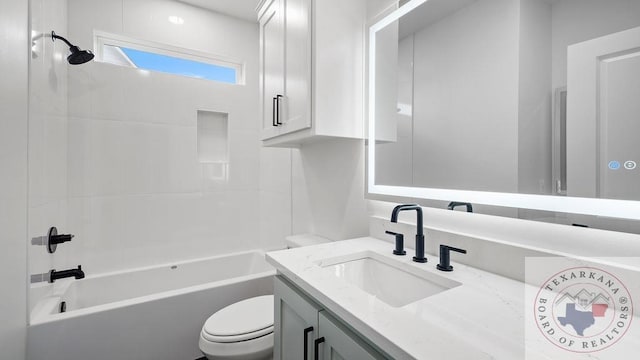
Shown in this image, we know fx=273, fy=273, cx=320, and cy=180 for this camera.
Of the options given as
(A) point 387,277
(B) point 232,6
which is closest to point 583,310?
(A) point 387,277

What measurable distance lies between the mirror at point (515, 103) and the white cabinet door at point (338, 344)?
2.23 feet

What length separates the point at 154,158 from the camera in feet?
7.32

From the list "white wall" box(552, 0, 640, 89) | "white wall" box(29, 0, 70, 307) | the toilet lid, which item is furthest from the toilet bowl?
"white wall" box(552, 0, 640, 89)

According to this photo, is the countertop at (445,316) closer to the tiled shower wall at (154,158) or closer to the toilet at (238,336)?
the toilet at (238,336)

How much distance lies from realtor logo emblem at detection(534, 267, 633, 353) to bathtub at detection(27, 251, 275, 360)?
5.17ft

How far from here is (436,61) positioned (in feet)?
3.81

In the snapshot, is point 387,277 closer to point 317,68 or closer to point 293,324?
point 293,324

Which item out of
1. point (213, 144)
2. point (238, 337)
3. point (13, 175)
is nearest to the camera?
point (13, 175)

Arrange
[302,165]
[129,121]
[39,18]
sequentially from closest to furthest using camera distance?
[39,18] → [302,165] → [129,121]

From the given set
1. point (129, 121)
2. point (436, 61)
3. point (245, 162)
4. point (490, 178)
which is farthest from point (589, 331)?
point (129, 121)

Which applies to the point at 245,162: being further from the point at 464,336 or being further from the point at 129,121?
the point at 464,336

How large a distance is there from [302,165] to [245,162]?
0.85 metres

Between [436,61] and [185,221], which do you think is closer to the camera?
[436,61]

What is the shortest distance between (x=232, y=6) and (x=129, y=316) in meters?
2.43
